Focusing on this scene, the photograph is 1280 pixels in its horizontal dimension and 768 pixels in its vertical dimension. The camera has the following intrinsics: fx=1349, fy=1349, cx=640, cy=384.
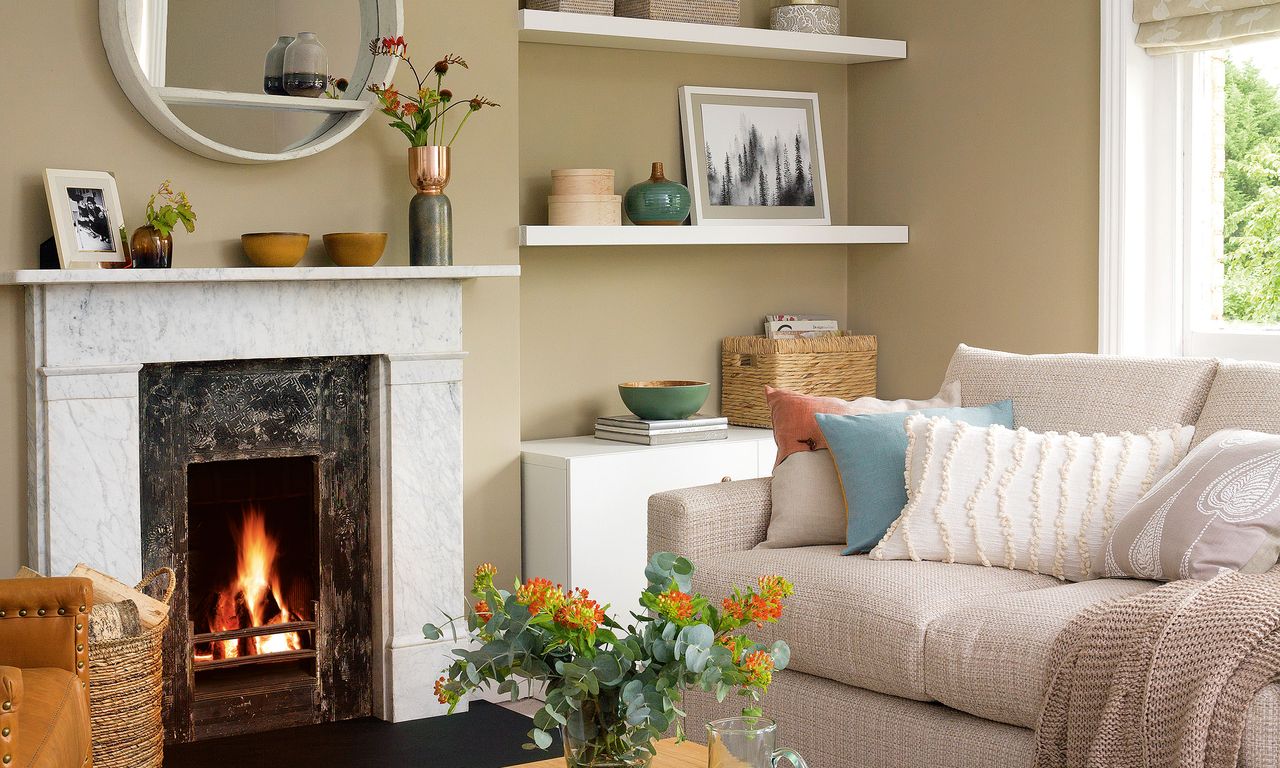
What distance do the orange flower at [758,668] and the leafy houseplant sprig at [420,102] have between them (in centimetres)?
224

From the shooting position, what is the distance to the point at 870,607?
8.82ft

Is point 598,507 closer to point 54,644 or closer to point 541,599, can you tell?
point 54,644

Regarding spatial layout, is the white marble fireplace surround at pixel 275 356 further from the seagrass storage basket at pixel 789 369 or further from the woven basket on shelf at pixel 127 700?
the seagrass storage basket at pixel 789 369

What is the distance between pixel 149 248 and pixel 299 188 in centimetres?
47

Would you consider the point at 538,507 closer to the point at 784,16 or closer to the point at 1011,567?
the point at 1011,567

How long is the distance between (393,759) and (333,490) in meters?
0.75

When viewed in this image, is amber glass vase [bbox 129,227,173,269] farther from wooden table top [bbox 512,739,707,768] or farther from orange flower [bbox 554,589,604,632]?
orange flower [bbox 554,589,604,632]

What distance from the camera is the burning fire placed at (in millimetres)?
3635

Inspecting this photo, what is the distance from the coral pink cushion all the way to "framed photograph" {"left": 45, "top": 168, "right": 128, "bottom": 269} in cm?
165

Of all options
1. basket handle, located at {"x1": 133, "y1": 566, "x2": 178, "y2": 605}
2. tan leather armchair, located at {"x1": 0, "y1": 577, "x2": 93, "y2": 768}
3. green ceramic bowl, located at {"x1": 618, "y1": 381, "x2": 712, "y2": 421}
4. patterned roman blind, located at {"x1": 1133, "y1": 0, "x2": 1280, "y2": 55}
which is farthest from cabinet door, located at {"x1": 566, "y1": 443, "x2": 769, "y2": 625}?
patterned roman blind, located at {"x1": 1133, "y1": 0, "x2": 1280, "y2": 55}

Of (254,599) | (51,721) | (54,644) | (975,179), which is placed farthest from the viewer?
(975,179)

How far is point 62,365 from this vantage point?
10.5 feet

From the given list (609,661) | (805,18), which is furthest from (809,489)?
(805,18)

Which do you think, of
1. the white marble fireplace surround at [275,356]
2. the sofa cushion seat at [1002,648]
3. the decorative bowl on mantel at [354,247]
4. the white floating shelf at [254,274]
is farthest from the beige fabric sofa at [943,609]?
the decorative bowl on mantel at [354,247]
